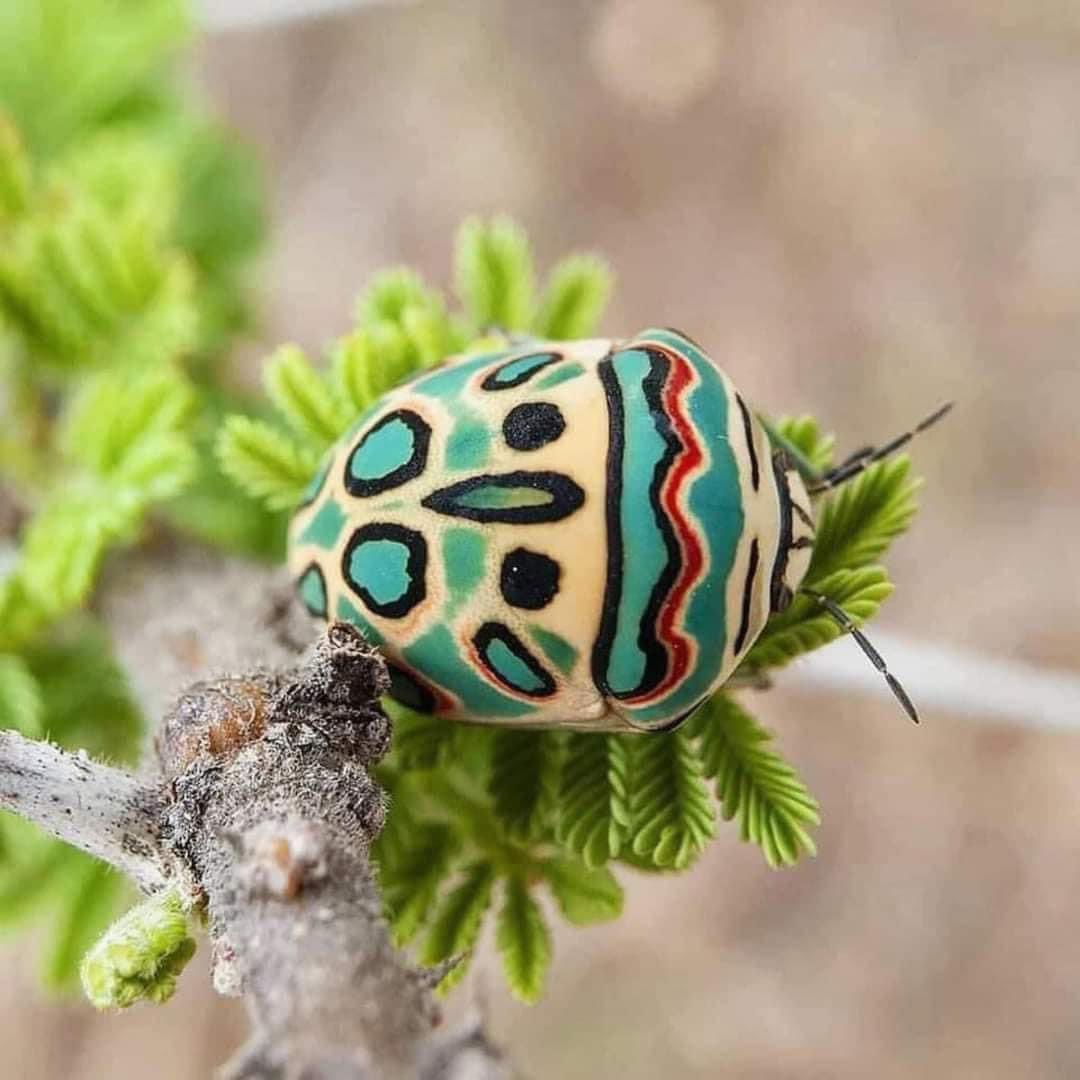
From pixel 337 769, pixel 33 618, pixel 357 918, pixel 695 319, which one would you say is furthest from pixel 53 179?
pixel 695 319

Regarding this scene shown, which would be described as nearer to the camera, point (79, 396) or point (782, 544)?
point (782, 544)

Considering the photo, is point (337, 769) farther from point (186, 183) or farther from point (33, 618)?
point (186, 183)

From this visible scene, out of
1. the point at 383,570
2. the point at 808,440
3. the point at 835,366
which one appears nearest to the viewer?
the point at 383,570

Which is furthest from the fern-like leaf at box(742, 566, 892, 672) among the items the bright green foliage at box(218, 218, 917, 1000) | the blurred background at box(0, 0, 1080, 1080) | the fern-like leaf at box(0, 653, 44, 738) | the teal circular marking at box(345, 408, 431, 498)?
the blurred background at box(0, 0, 1080, 1080)

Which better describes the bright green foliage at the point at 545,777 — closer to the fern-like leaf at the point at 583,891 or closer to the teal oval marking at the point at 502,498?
the fern-like leaf at the point at 583,891

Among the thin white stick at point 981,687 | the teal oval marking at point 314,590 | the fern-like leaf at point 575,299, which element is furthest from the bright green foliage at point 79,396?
the thin white stick at point 981,687

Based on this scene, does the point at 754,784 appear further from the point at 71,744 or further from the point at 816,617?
the point at 71,744

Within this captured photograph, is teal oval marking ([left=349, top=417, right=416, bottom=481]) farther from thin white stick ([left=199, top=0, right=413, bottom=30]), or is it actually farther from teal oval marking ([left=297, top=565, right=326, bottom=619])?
thin white stick ([left=199, top=0, right=413, bottom=30])

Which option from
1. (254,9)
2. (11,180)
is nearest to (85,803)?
(11,180)
